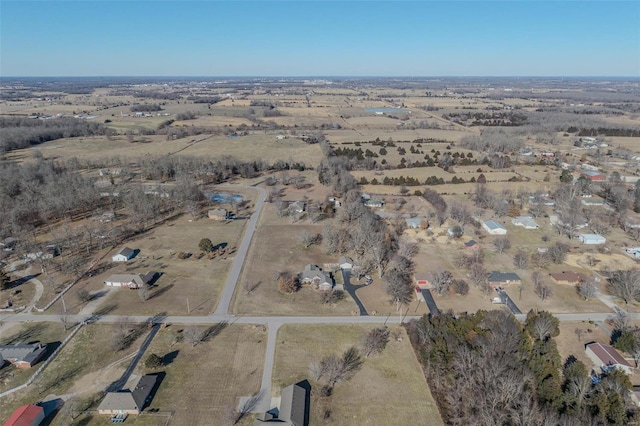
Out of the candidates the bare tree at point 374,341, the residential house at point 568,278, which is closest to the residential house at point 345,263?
the bare tree at point 374,341

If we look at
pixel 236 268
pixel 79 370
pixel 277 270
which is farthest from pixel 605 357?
pixel 79 370

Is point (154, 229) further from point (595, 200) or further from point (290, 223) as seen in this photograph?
point (595, 200)

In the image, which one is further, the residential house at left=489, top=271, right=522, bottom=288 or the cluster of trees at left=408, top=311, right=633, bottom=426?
the residential house at left=489, top=271, right=522, bottom=288

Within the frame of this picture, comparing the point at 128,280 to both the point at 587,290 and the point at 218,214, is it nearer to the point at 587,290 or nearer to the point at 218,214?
the point at 218,214

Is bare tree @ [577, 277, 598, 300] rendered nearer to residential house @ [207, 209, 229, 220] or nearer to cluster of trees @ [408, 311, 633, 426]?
cluster of trees @ [408, 311, 633, 426]

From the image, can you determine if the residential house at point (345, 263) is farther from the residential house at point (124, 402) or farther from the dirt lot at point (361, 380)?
the residential house at point (124, 402)

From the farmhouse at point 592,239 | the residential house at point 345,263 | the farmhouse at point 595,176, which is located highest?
the farmhouse at point 595,176

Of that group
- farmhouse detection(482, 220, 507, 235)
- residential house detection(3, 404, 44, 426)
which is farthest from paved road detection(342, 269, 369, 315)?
residential house detection(3, 404, 44, 426)
